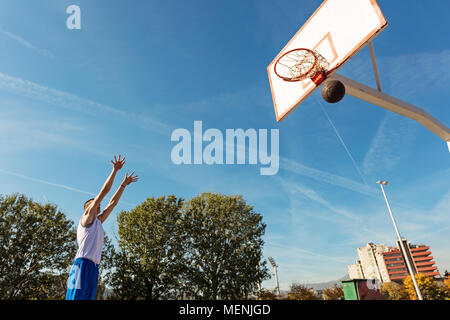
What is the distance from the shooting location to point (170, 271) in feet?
75.8

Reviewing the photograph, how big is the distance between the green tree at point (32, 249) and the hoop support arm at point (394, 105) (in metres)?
24.9

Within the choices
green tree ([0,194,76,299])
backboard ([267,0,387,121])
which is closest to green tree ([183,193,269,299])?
green tree ([0,194,76,299])

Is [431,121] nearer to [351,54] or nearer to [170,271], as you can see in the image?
[351,54]

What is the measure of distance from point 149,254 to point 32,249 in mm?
9263

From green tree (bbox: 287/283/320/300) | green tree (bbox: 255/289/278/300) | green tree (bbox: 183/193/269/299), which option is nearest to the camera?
green tree (bbox: 183/193/269/299)

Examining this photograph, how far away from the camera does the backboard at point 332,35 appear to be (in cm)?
455

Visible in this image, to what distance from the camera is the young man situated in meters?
2.63

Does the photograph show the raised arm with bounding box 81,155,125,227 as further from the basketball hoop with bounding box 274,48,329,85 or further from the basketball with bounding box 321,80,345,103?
the basketball hoop with bounding box 274,48,329,85

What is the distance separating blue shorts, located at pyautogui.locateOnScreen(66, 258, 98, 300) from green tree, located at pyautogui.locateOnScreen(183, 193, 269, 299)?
75.4 ft

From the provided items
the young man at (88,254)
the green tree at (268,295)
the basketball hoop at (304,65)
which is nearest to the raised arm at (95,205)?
the young man at (88,254)

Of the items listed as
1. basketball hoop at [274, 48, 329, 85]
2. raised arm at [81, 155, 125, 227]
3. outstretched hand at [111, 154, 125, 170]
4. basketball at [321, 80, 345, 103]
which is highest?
basketball hoop at [274, 48, 329, 85]

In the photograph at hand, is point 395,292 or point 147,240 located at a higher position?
point 147,240
